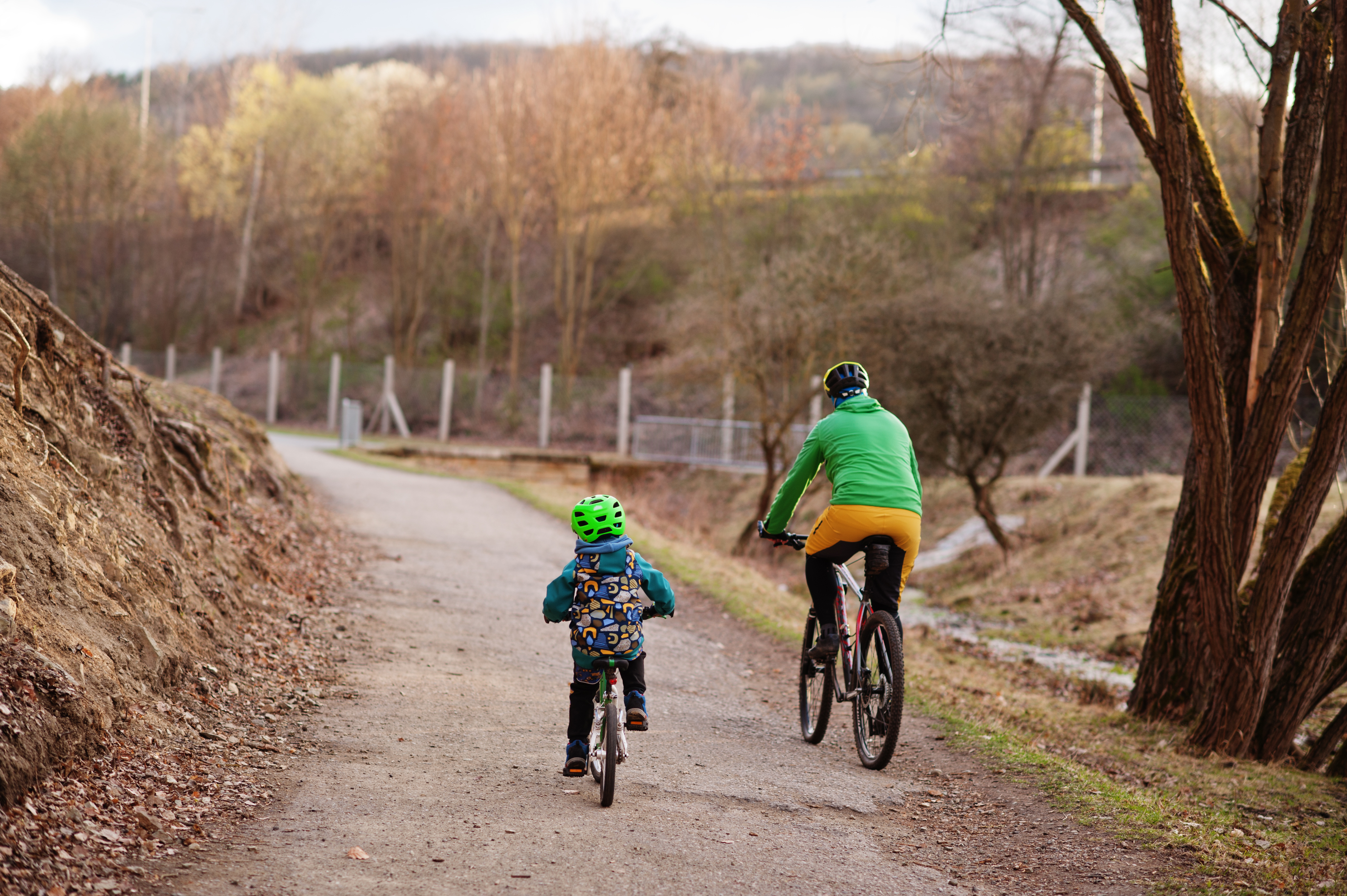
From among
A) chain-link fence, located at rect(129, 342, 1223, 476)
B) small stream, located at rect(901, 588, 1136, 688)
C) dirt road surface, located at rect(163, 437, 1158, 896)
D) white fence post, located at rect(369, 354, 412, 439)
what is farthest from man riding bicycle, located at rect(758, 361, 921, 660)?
white fence post, located at rect(369, 354, 412, 439)

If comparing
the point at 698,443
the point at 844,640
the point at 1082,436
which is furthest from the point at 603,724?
the point at 698,443

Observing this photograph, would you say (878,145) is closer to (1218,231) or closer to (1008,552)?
(1008,552)

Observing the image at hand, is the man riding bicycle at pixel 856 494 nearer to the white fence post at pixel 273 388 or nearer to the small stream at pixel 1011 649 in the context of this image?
the small stream at pixel 1011 649

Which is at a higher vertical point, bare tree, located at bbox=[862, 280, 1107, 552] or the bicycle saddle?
bare tree, located at bbox=[862, 280, 1107, 552]

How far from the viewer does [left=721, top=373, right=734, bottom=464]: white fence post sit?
1023 inches

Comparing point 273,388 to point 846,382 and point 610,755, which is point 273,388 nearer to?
point 846,382

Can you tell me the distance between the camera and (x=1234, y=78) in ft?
61.2

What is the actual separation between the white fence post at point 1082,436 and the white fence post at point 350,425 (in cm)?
1631

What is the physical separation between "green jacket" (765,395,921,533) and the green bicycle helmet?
1152 mm

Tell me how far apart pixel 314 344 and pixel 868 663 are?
132 ft

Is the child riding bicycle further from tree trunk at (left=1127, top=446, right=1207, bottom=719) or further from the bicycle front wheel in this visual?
tree trunk at (left=1127, top=446, right=1207, bottom=719)

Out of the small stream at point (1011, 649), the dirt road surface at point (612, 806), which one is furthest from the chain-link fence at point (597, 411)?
the dirt road surface at point (612, 806)

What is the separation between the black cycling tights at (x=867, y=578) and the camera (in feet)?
18.9

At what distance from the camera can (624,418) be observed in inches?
1087
